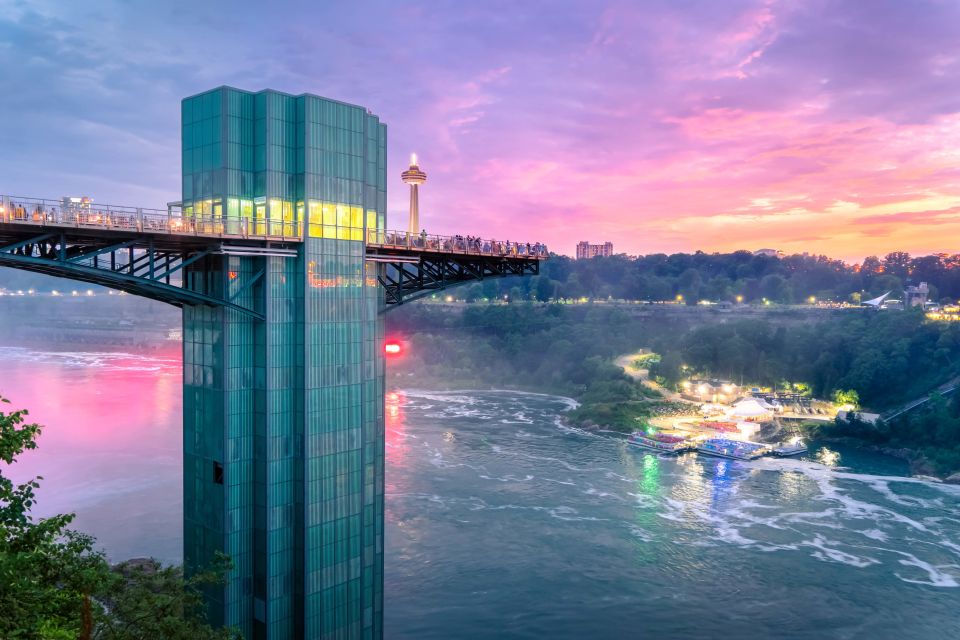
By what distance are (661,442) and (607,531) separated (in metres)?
29.0

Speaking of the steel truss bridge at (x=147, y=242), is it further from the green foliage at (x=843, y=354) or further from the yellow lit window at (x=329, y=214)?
the green foliage at (x=843, y=354)

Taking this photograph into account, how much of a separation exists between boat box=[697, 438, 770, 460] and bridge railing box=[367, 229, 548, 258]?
46.3 meters

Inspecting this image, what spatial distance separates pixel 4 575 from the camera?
11.9 meters

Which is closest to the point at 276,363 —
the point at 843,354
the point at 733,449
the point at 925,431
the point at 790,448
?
the point at 733,449

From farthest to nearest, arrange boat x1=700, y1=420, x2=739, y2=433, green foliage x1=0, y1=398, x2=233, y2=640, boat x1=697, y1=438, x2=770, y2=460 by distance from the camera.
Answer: boat x1=700, y1=420, x2=739, y2=433 < boat x1=697, y1=438, x2=770, y2=460 < green foliage x1=0, y1=398, x2=233, y2=640

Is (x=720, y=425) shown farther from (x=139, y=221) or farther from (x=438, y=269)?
(x=139, y=221)

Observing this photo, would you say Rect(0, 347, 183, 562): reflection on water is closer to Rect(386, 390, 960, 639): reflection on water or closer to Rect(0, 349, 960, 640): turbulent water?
Rect(0, 349, 960, 640): turbulent water

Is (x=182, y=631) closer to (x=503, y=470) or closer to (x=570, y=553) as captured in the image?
(x=570, y=553)

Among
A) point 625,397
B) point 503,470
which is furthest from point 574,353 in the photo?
point 503,470

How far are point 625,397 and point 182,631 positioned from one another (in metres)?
92.3

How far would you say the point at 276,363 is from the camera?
2498cm

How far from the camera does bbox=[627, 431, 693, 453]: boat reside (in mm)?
76688

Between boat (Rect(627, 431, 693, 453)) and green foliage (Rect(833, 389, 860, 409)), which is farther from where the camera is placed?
green foliage (Rect(833, 389, 860, 409))

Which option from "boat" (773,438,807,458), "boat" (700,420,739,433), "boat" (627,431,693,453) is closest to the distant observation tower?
"boat" (627,431,693,453)
